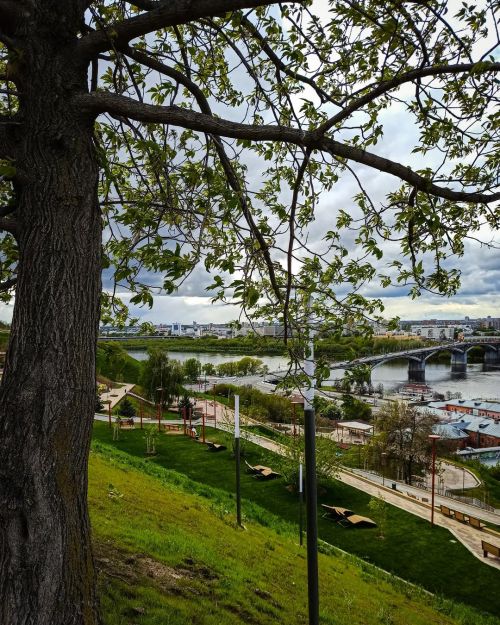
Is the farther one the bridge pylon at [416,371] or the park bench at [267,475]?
the bridge pylon at [416,371]

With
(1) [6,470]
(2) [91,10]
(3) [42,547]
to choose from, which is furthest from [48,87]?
(3) [42,547]

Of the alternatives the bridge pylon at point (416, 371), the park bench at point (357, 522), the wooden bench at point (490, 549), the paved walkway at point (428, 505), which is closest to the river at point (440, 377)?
the bridge pylon at point (416, 371)

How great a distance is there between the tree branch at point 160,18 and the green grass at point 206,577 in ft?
12.7

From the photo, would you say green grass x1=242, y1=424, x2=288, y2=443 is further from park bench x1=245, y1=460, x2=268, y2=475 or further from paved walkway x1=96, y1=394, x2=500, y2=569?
park bench x1=245, y1=460, x2=268, y2=475

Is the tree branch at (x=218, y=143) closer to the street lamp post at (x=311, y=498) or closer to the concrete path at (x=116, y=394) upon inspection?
the street lamp post at (x=311, y=498)

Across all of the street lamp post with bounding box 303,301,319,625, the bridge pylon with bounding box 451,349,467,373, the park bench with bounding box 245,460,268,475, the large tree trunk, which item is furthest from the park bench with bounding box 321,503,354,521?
the bridge pylon with bounding box 451,349,467,373

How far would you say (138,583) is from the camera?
171 inches

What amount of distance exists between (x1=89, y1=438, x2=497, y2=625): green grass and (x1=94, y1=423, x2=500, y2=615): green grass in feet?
8.68

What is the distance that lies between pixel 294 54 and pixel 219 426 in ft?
103

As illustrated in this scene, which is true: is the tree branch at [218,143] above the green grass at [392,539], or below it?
above

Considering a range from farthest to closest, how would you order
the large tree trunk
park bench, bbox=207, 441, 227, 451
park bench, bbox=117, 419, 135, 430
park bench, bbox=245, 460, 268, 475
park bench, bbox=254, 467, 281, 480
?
park bench, bbox=117, 419, 135, 430 < park bench, bbox=207, 441, 227, 451 < park bench, bbox=245, 460, 268, 475 < park bench, bbox=254, 467, 281, 480 < the large tree trunk

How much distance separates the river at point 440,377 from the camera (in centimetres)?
6184

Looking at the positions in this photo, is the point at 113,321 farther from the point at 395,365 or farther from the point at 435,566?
the point at 395,365

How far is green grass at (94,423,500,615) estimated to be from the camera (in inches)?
500
